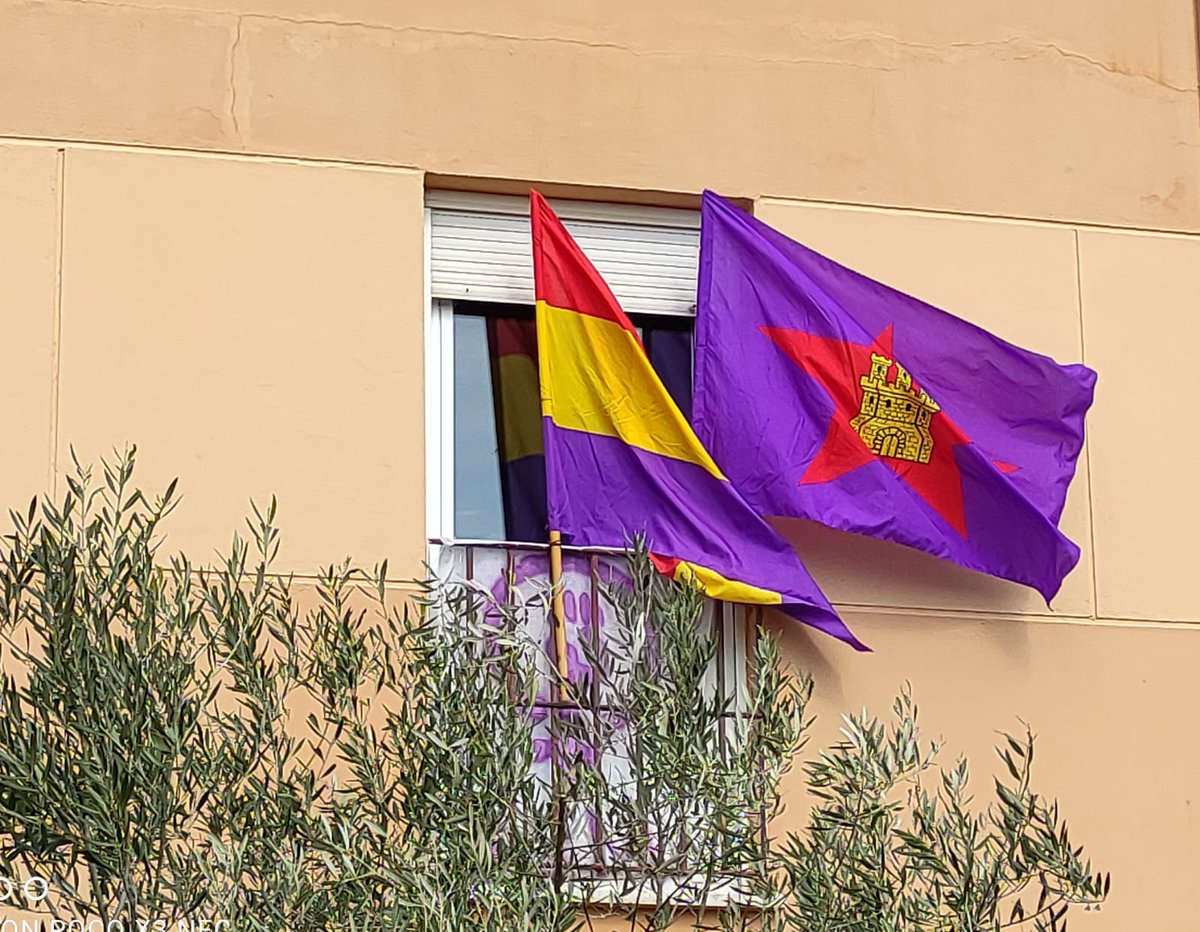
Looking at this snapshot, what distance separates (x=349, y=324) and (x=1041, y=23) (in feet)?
9.86

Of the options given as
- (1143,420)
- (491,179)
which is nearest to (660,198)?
(491,179)

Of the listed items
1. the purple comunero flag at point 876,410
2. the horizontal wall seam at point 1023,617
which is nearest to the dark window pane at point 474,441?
the purple comunero flag at point 876,410

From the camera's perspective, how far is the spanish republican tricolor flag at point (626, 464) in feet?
30.6

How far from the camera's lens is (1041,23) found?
34.5 feet

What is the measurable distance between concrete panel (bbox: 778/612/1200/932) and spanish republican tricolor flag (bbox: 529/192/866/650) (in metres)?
0.23

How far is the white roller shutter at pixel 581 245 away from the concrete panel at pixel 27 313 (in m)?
1.36

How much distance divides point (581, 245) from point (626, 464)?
0.94 metres

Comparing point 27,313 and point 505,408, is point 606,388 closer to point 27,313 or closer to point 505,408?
point 505,408

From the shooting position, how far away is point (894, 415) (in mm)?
9789

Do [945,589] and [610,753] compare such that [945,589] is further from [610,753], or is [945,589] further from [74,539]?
[74,539]

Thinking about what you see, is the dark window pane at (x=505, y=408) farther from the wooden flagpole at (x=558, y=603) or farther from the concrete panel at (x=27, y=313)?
the concrete panel at (x=27, y=313)

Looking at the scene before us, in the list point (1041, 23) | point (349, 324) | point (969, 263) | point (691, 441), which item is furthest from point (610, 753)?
point (1041, 23)

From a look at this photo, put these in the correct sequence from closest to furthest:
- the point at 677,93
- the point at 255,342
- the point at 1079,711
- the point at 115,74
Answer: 1. the point at 255,342
2. the point at 115,74
3. the point at 1079,711
4. the point at 677,93

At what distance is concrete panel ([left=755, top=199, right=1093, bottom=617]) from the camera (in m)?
9.77
